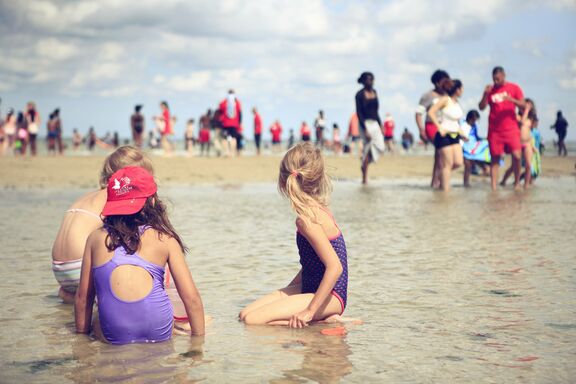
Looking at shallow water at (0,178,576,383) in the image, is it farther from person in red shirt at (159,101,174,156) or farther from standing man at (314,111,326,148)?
standing man at (314,111,326,148)

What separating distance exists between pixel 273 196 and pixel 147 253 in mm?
9539

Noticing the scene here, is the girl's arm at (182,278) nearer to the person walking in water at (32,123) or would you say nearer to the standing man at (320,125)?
the person walking in water at (32,123)

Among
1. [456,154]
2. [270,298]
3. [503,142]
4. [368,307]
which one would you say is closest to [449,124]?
[456,154]

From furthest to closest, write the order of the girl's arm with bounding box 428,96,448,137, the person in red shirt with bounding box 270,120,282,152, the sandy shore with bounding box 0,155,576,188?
1. the person in red shirt with bounding box 270,120,282,152
2. the sandy shore with bounding box 0,155,576,188
3. the girl's arm with bounding box 428,96,448,137

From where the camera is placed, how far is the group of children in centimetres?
380

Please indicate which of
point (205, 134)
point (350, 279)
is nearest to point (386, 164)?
point (205, 134)

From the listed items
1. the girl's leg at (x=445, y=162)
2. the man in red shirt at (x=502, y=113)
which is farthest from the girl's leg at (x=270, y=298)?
the man in red shirt at (x=502, y=113)

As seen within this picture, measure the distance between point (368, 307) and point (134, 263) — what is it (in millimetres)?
1700

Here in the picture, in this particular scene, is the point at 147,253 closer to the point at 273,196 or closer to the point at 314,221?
the point at 314,221

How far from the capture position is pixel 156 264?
3.85 metres

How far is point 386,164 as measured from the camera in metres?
23.5

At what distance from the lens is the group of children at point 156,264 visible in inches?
150

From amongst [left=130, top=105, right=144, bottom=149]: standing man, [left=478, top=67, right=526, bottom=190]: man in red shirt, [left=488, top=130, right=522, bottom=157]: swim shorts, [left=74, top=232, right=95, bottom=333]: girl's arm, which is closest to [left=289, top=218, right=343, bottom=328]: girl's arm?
[left=74, top=232, right=95, bottom=333]: girl's arm

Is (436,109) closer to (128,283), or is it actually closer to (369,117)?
(369,117)
